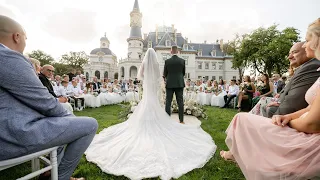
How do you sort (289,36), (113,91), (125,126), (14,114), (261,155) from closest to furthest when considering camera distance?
(14,114) < (261,155) < (125,126) < (113,91) < (289,36)

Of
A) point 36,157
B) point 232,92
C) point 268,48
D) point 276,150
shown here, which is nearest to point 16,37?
point 36,157

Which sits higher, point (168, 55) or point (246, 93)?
point (168, 55)

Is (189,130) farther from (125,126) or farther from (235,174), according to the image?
(235,174)

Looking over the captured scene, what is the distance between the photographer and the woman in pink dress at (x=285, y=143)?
1523 mm

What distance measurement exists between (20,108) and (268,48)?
32.9 m

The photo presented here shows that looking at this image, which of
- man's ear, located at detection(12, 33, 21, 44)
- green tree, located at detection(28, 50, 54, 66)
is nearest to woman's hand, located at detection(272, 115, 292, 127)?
man's ear, located at detection(12, 33, 21, 44)

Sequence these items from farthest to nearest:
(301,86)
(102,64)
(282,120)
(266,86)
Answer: (102,64), (266,86), (301,86), (282,120)

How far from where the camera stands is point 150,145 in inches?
134

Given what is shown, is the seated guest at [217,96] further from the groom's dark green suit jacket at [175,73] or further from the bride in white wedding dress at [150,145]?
the bride in white wedding dress at [150,145]

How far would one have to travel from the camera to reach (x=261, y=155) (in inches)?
69.4

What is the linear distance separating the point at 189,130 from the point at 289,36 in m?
32.4

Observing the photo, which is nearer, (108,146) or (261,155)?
(261,155)

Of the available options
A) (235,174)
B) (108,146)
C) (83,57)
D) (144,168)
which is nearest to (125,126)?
(108,146)

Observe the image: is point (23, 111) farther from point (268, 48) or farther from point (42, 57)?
point (42, 57)
